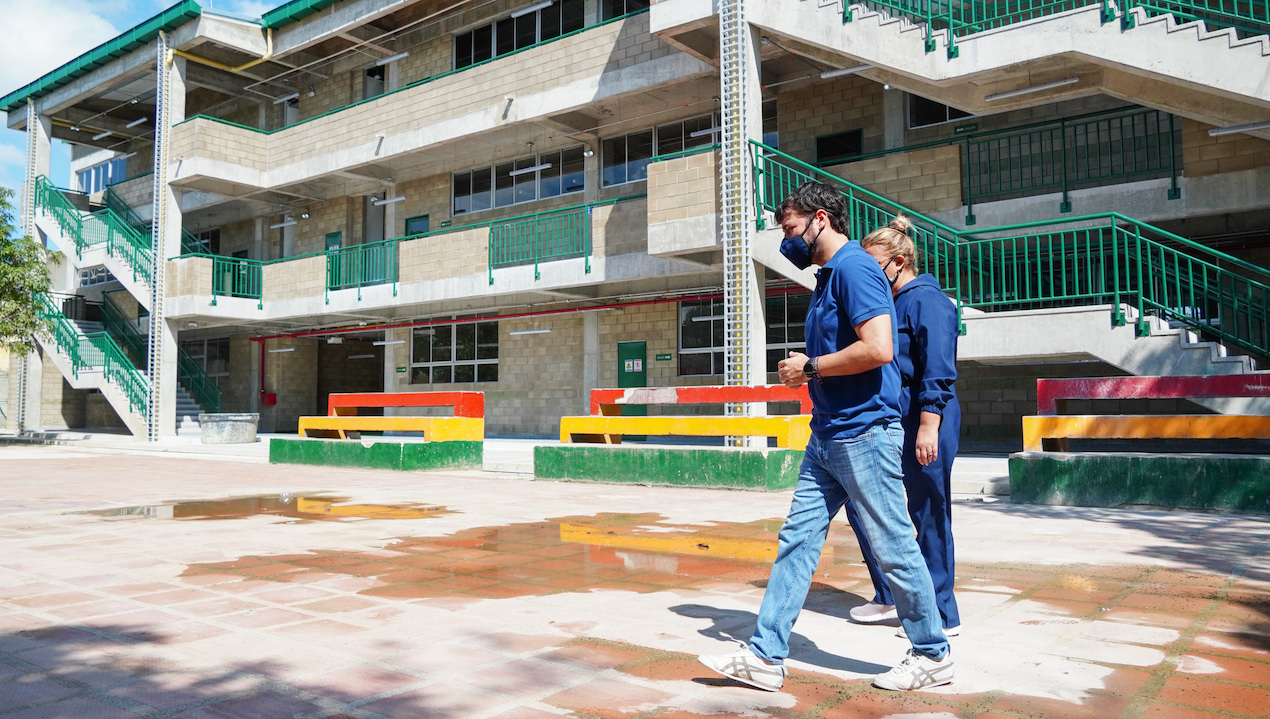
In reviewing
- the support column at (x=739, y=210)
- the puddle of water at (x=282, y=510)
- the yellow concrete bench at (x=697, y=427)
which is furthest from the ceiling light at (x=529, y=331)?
the puddle of water at (x=282, y=510)

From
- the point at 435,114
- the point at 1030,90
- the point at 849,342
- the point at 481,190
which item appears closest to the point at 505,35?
the point at 435,114

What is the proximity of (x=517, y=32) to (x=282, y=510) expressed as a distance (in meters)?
15.7

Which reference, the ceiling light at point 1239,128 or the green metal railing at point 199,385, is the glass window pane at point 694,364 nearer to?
the ceiling light at point 1239,128

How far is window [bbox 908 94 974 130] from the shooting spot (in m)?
15.6

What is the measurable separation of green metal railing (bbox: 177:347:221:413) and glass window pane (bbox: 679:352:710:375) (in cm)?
1541

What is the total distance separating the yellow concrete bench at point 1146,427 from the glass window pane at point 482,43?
1706cm

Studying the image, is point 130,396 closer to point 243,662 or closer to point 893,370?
point 243,662

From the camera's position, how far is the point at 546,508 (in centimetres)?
845

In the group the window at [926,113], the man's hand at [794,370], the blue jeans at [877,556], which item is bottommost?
the blue jeans at [877,556]

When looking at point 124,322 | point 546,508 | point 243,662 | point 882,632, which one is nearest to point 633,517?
point 546,508

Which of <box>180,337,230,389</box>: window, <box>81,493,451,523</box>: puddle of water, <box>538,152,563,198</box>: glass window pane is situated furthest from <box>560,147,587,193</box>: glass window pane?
<box>180,337,230,389</box>: window

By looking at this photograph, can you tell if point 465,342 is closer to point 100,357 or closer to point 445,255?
point 445,255

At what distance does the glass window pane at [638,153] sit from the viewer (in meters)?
19.3

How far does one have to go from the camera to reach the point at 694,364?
18.8 m
